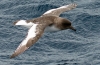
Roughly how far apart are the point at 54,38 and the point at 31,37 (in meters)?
4.82

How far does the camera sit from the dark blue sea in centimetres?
1694

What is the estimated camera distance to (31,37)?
555 inches

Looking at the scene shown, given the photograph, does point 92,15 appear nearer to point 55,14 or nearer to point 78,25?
point 78,25

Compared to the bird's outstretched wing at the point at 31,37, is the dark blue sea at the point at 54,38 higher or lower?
lower

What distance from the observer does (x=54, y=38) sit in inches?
741

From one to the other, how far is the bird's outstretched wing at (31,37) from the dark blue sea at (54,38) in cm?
249

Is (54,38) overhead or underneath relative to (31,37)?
underneath

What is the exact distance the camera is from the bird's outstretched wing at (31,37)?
→ 13447mm

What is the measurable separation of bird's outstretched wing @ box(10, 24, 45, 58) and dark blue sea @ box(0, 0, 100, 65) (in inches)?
98.1

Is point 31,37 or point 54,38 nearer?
point 31,37

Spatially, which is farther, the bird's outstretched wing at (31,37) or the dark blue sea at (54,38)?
the dark blue sea at (54,38)

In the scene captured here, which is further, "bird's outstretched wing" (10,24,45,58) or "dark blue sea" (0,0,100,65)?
"dark blue sea" (0,0,100,65)

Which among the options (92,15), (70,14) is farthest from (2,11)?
(92,15)

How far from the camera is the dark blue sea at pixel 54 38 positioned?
16.9 m
